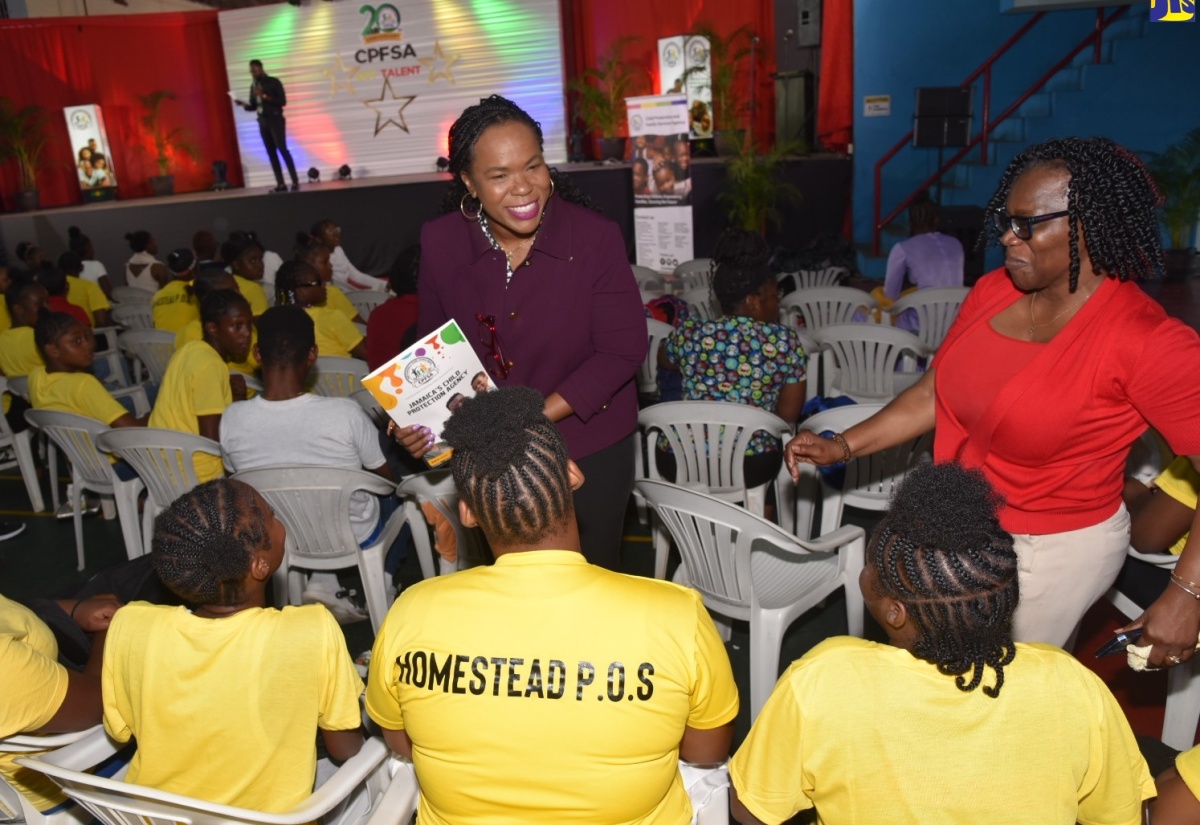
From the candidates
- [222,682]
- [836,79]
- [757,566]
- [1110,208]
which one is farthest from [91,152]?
[1110,208]

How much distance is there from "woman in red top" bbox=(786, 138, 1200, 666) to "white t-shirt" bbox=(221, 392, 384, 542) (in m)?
2.05

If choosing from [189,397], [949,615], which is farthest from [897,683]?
[189,397]

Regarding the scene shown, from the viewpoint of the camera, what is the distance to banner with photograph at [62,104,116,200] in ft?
48.7

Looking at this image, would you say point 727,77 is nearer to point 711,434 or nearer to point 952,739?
point 711,434

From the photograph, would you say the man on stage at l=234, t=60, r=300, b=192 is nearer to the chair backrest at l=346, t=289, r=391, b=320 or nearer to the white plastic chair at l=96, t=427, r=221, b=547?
the chair backrest at l=346, t=289, r=391, b=320

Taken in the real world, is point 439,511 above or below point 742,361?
below

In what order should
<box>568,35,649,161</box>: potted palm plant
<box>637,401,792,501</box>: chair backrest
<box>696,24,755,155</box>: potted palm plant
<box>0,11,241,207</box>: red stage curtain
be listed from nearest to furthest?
<box>637,401,792,501</box>: chair backrest
<box>696,24,755,155</box>: potted palm plant
<box>568,35,649,161</box>: potted palm plant
<box>0,11,241,207</box>: red stage curtain

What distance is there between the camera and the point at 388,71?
48.3 feet

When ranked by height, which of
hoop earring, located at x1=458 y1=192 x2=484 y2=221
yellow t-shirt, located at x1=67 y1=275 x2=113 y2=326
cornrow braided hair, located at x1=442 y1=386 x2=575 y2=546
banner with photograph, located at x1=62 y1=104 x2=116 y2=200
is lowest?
yellow t-shirt, located at x1=67 y1=275 x2=113 y2=326

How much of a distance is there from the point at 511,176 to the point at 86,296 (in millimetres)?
6099

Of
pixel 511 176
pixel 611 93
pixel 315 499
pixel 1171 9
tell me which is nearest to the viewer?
pixel 511 176

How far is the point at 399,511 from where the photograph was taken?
3377 millimetres

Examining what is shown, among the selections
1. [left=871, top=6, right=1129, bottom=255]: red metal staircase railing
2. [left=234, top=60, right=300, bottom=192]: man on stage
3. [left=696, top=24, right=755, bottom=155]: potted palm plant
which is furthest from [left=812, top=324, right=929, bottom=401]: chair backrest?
[left=234, top=60, right=300, bottom=192]: man on stage

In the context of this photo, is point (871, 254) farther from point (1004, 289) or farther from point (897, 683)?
point (897, 683)
